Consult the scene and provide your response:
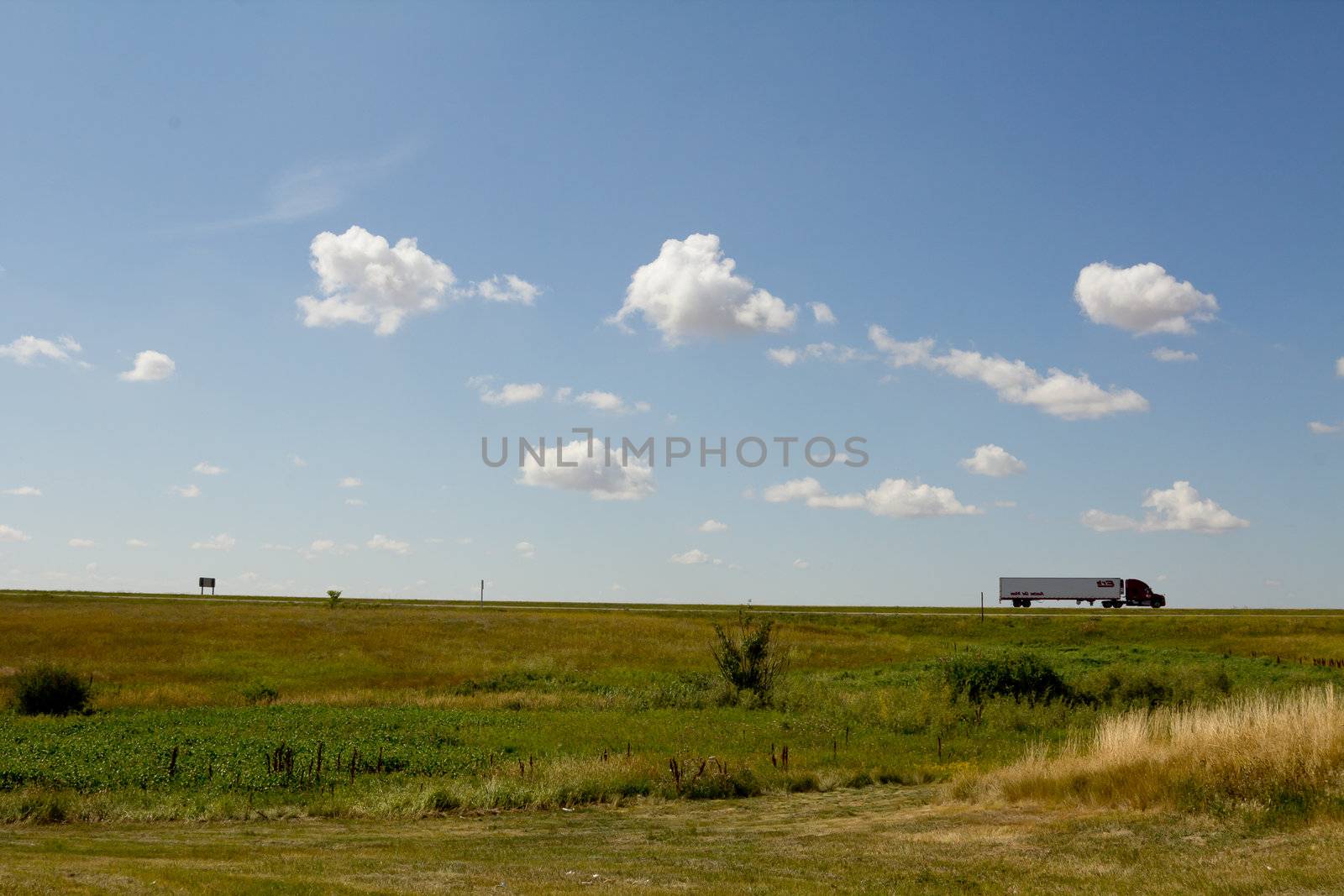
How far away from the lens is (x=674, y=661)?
6606 centimetres

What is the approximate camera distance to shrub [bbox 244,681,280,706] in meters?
47.1

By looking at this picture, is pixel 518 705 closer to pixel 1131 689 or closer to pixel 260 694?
pixel 260 694

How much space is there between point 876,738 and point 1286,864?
2099 cm

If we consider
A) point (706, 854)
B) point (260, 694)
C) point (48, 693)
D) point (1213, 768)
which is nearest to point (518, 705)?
point (260, 694)

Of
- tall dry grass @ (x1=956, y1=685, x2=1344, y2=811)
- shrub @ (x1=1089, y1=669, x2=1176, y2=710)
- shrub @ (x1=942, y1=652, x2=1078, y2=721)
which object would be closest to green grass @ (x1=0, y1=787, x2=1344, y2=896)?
tall dry grass @ (x1=956, y1=685, x2=1344, y2=811)

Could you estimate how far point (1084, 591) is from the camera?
4171 inches

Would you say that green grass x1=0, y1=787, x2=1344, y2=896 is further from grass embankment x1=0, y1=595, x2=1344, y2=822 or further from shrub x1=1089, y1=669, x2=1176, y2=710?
shrub x1=1089, y1=669, x2=1176, y2=710

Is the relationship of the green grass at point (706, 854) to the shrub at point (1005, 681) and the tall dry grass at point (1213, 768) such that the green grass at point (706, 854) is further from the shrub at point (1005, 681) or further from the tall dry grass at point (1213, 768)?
the shrub at point (1005, 681)

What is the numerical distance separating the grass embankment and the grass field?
0.59 feet

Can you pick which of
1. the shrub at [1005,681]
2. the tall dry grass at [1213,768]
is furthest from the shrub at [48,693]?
the tall dry grass at [1213,768]

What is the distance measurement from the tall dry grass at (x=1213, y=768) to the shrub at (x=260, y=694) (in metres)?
36.8

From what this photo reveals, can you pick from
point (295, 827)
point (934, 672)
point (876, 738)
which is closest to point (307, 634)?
point (934, 672)

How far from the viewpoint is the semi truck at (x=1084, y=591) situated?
10544 centimetres

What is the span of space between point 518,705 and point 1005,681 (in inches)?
Result: 815
